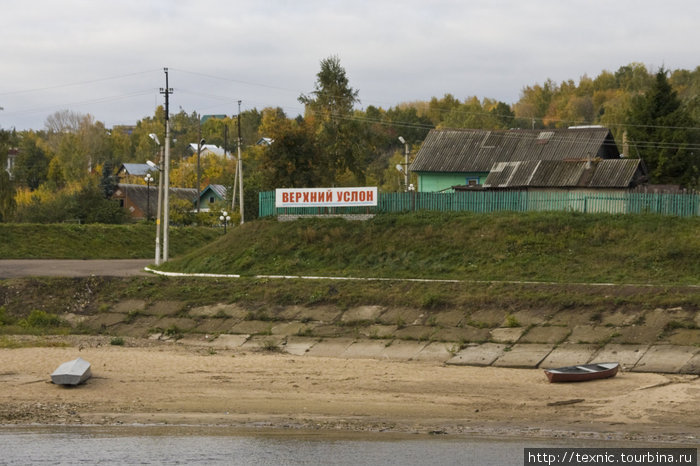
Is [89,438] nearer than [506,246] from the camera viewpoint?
Yes

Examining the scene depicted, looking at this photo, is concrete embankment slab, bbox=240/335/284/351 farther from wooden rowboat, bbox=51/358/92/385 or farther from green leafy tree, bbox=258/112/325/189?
green leafy tree, bbox=258/112/325/189

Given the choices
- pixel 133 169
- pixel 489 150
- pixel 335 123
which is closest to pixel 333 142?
pixel 335 123

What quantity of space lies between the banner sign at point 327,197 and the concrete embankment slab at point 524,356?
1926cm

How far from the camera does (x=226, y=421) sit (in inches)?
789

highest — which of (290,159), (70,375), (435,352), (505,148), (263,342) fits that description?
(505,148)

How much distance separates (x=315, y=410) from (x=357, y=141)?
1719 inches

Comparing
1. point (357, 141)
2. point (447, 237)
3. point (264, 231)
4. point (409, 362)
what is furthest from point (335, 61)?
point (409, 362)

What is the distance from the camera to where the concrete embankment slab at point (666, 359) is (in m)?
24.5

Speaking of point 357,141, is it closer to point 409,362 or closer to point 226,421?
point 409,362

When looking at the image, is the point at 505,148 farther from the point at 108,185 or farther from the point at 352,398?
the point at 108,185

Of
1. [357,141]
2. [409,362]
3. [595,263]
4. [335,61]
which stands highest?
[335,61]

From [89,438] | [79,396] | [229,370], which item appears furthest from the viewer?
[229,370]

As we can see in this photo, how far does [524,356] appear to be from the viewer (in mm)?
26703

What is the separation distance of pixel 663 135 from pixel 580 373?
46511 millimetres
